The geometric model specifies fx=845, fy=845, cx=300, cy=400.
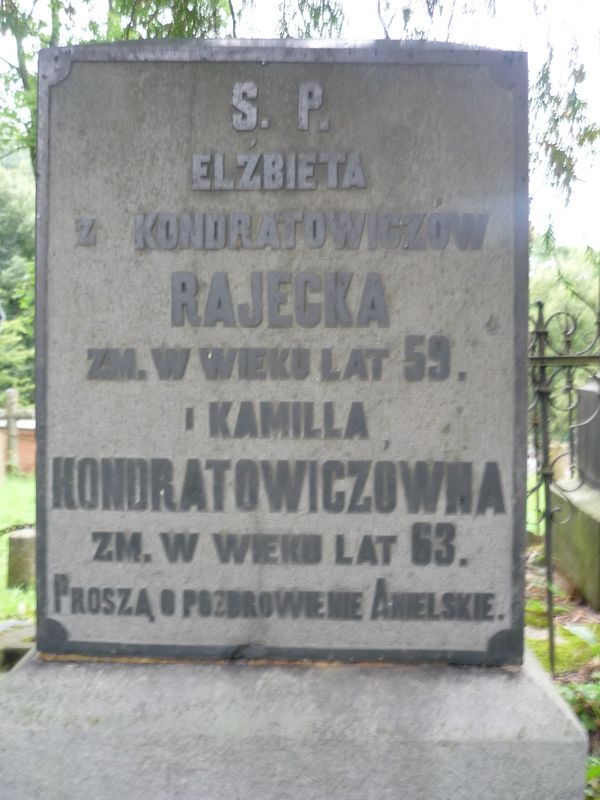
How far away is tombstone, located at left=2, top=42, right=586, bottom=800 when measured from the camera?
87.6 inches

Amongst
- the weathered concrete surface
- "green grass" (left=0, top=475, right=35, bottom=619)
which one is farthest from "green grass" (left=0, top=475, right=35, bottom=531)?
the weathered concrete surface

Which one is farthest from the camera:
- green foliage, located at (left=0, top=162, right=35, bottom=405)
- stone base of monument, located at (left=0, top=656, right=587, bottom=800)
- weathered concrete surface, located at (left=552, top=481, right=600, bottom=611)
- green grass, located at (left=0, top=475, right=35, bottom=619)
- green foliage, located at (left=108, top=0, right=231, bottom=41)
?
green foliage, located at (left=0, top=162, right=35, bottom=405)

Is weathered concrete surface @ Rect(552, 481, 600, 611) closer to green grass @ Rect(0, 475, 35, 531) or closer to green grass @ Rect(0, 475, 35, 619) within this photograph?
green grass @ Rect(0, 475, 35, 619)

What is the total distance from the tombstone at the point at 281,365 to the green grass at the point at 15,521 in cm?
291

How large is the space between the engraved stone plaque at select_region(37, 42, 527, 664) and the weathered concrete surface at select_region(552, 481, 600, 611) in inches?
79.7

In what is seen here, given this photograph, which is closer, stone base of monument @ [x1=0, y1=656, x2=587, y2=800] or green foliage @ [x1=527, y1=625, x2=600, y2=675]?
stone base of monument @ [x1=0, y1=656, x2=587, y2=800]

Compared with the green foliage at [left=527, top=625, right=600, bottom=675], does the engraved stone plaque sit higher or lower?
higher

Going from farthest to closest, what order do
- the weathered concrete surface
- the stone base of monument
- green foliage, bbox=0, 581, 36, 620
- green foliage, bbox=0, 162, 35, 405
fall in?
green foliage, bbox=0, 162, 35, 405 < green foliage, bbox=0, 581, 36, 620 < the weathered concrete surface < the stone base of monument

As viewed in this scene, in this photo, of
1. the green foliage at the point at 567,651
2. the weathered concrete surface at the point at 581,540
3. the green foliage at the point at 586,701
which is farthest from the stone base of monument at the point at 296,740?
the weathered concrete surface at the point at 581,540

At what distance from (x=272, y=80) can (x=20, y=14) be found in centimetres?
209

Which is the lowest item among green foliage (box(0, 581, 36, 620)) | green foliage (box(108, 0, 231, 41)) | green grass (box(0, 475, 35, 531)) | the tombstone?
green foliage (box(0, 581, 36, 620))

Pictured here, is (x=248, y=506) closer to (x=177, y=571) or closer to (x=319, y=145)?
(x=177, y=571)

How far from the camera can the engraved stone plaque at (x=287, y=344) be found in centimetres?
222

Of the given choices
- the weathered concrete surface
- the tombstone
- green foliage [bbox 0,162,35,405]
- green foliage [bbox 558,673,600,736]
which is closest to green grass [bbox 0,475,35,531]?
the weathered concrete surface
